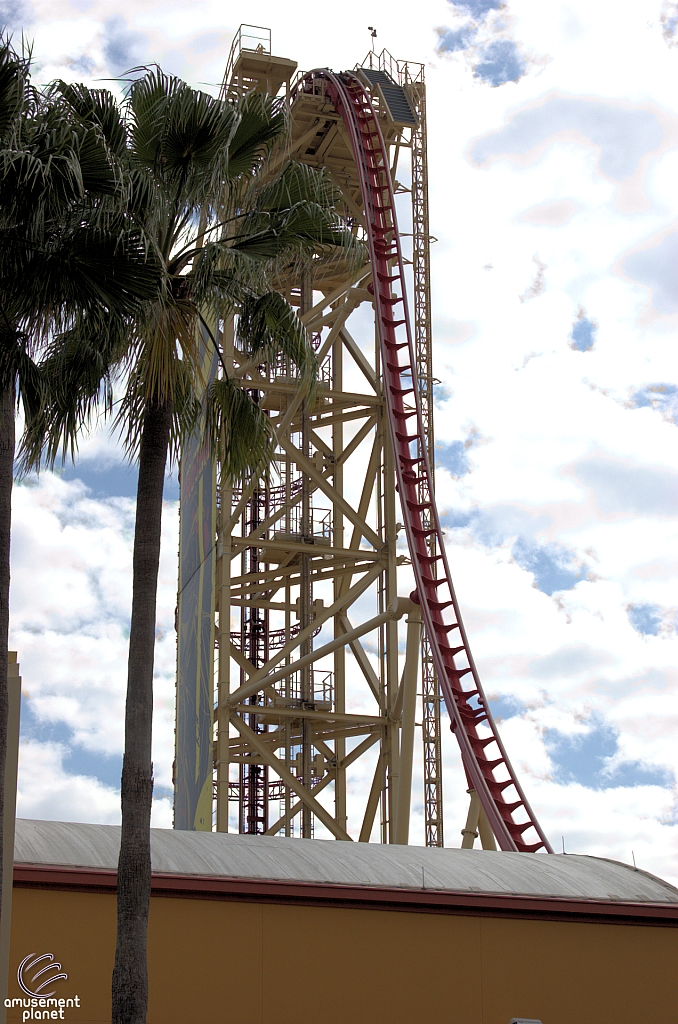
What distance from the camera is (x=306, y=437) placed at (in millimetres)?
26422

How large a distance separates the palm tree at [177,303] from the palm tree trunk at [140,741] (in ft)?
0.04

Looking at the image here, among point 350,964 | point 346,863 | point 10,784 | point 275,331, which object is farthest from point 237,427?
point 350,964

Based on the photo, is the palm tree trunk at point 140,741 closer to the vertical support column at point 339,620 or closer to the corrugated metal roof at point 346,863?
the corrugated metal roof at point 346,863

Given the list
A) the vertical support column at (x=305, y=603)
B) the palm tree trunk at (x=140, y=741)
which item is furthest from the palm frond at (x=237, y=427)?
the vertical support column at (x=305, y=603)

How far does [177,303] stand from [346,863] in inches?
238

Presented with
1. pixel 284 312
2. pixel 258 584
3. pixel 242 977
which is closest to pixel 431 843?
pixel 258 584

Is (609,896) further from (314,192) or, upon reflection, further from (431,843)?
(431,843)

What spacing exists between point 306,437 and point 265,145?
13.8 m

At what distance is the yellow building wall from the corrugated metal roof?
0.38m

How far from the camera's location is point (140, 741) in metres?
11.2

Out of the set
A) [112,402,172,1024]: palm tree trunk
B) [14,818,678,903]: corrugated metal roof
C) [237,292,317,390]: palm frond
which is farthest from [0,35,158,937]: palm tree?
[14,818,678,903]: corrugated metal roof

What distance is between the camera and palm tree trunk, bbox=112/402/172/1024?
34.5ft

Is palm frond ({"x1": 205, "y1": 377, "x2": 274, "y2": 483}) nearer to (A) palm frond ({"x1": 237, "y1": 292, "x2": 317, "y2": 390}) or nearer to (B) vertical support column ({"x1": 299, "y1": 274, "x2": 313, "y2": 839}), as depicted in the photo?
(A) palm frond ({"x1": 237, "y1": 292, "x2": 317, "y2": 390})

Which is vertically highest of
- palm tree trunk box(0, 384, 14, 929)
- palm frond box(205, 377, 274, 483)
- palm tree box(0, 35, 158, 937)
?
palm tree box(0, 35, 158, 937)
